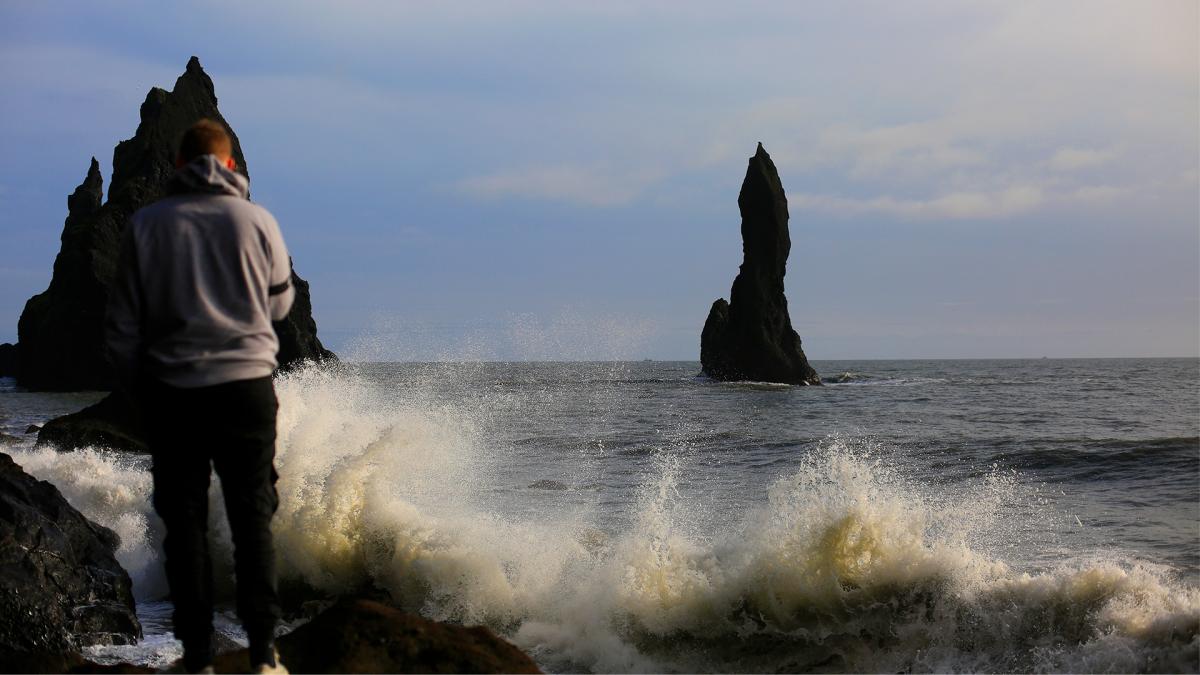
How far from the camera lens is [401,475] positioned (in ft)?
28.6

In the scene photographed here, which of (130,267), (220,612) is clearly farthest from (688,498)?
(130,267)

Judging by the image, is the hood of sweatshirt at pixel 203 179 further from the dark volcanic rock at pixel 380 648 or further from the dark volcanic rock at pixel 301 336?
the dark volcanic rock at pixel 301 336

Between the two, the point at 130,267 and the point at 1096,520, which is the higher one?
the point at 130,267

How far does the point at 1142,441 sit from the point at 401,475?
13.2 metres

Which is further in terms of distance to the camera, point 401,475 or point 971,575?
point 401,475

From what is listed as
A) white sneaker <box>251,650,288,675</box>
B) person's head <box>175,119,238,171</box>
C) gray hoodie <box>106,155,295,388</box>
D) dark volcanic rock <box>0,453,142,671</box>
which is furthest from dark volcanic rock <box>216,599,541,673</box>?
dark volcanic rock <box>0,453,142,671</box>

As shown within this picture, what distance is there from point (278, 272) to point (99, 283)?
57.8 metres

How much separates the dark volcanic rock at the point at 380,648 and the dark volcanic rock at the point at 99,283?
48.9 m

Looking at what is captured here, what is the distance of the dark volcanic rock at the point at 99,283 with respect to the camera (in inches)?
2149

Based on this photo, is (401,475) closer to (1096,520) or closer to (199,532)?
(199,532)

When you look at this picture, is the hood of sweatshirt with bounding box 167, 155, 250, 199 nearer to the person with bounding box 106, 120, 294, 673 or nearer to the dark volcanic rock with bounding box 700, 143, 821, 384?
the person with bounding box 106, 120, 294, 673

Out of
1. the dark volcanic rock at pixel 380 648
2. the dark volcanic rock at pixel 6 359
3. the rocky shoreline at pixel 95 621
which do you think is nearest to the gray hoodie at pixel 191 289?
the rocky shoreline at pixel 95 621

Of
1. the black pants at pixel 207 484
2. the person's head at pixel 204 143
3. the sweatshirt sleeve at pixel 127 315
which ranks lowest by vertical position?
the black pants at pixel 207 484

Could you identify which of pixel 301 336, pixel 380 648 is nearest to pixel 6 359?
pixel 301 336
